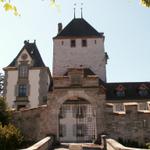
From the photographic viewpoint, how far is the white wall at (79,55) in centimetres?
3838

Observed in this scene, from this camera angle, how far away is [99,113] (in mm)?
18375

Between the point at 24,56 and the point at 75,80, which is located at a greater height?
the point at 24,56

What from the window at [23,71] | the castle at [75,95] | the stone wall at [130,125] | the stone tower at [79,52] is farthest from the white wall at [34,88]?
the stone wall at [130,125]

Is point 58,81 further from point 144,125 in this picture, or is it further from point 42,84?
point 42,84

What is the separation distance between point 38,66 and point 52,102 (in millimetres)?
16507

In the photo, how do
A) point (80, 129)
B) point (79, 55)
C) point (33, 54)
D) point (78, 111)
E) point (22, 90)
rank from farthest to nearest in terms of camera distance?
point (79, 55)
point (33, 54)
point (22, 90)
point (80, 129)
point (78, 111)

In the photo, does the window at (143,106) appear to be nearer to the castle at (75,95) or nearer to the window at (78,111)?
the castle at (75,95)

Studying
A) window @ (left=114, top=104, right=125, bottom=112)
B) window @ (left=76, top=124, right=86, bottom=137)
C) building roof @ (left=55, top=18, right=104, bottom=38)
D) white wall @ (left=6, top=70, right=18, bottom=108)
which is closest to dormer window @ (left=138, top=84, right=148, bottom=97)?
window @ (left=114, top=104, right=125, bottom=112)

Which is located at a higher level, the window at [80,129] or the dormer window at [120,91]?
the dormer window at [120,91]

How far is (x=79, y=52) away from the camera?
127 ft

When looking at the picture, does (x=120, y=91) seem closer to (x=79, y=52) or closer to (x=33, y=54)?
(x=79, y=52)

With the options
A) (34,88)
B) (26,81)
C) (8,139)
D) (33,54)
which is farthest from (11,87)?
(8,139)

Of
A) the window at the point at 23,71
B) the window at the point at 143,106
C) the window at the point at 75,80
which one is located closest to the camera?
the window at the point at 75,80

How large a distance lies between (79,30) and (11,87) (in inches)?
468
